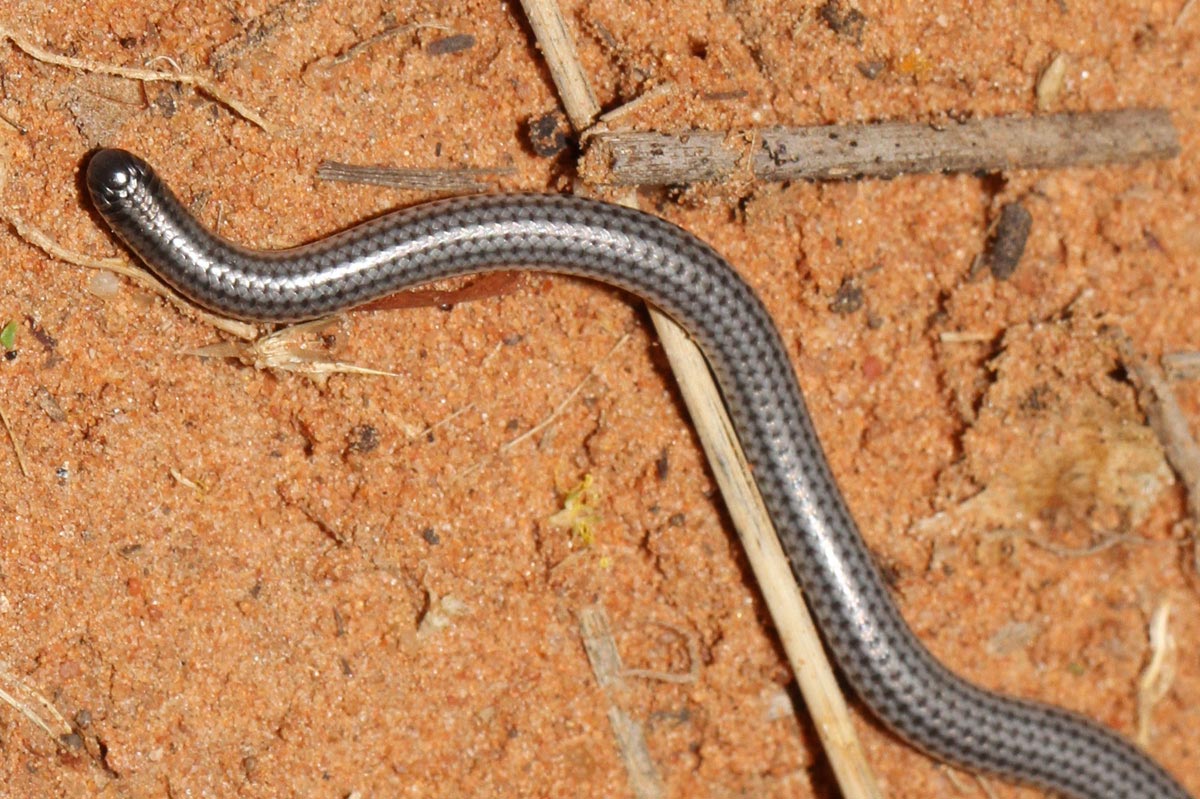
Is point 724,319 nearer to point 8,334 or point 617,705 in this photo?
point 617,705

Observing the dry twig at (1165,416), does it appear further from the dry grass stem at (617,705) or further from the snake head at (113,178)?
the snake head at (113,178)

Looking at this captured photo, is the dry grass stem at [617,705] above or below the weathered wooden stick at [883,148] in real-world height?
below

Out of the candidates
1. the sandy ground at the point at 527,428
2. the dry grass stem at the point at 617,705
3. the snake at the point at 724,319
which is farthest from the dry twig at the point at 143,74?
the dry grass stem at the point at 617,705

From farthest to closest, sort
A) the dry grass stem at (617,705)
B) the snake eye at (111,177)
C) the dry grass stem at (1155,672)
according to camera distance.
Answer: the dry grass stem at (1155,672)
the dry grass stem at (617,705)
the snake eye at (111,177)

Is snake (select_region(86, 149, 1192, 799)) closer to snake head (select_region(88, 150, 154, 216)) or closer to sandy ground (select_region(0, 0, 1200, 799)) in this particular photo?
snake head (select_region(88, 150, 154, 216))

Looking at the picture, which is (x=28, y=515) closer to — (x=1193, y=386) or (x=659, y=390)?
(x=659, y=390)

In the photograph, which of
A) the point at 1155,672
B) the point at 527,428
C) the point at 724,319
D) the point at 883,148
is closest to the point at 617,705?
the point at 527,428
